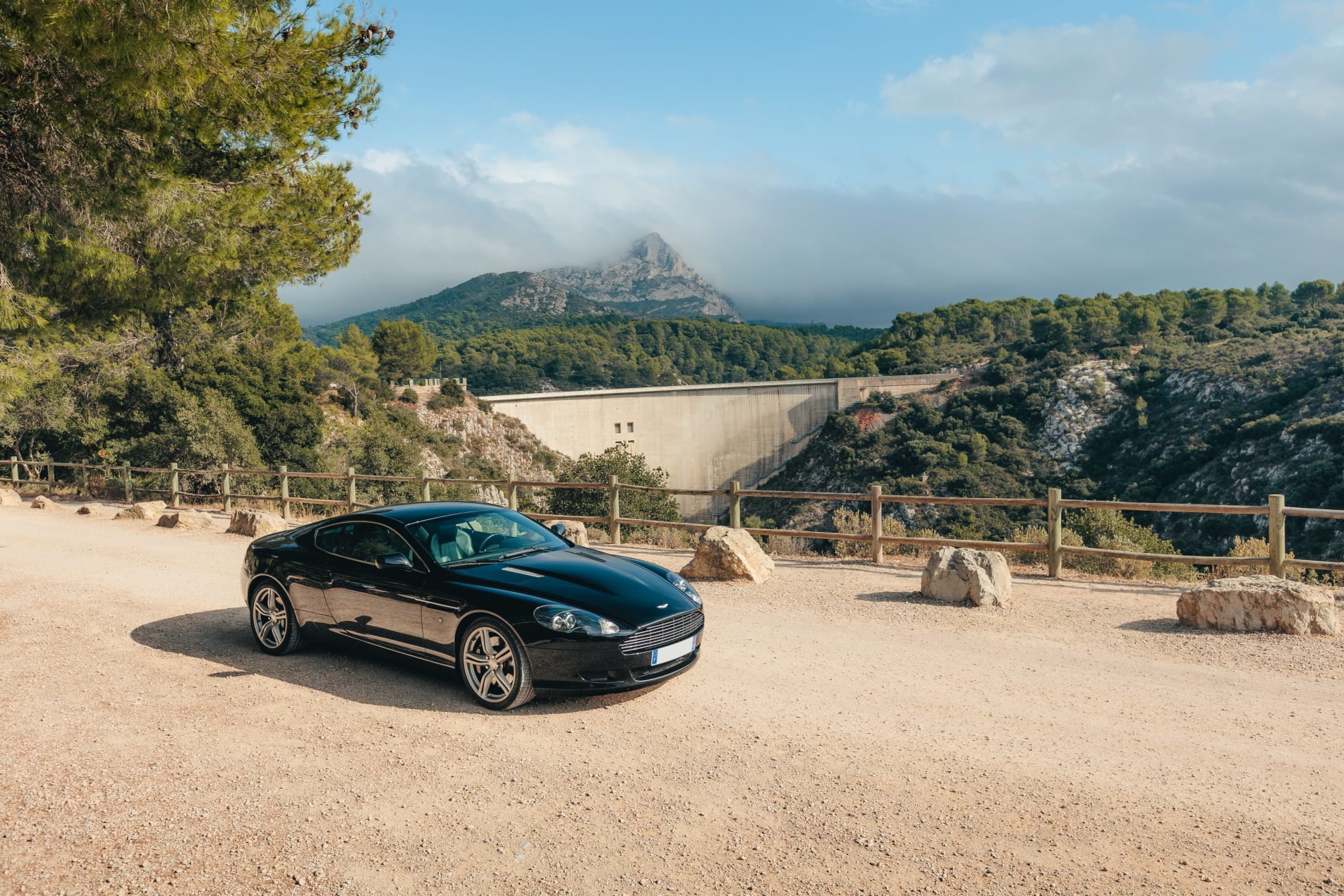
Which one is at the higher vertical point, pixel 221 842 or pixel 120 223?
pixel 120 223

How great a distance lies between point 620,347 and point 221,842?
122802mm

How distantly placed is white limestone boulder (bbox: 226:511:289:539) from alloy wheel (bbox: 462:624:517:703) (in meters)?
10.4

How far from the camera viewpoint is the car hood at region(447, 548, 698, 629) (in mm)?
5285

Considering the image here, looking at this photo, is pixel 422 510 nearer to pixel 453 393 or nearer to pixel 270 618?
pixel 270 618

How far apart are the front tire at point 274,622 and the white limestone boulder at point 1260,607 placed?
26.8 feet

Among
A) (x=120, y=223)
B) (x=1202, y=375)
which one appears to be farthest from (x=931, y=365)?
(x=120, y=223)

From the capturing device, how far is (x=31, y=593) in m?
9.25

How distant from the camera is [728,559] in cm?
994

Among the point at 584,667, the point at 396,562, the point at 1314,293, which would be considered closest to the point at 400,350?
the point at 396,562

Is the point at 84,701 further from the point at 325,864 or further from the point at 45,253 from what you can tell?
the point at 45,253

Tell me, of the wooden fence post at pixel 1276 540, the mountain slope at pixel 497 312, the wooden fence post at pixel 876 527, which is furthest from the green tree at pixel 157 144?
the mountain slope at pixel 497 312

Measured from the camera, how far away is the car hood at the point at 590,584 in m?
5.29

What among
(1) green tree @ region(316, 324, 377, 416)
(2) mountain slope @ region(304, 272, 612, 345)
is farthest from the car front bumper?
(2) mountain slope @ region(304, 272, 612, 345)

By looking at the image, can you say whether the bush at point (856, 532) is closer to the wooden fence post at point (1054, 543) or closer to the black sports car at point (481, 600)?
the wooden fence post at point (1054, 543)
